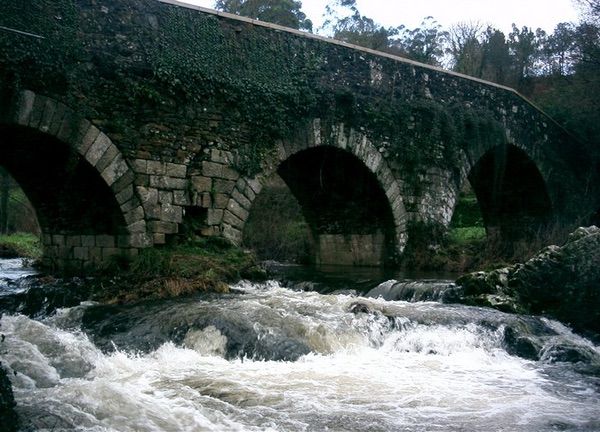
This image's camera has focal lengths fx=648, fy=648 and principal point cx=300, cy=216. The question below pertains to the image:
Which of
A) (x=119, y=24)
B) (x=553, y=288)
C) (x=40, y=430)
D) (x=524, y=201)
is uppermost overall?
(x=119, y=24)

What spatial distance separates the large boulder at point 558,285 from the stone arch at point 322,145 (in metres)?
3.89

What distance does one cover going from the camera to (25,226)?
26.5 meters

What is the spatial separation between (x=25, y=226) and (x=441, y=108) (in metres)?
19.2

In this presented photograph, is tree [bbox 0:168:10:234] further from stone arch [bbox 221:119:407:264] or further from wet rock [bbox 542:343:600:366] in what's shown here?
wet rock [bbox 542:343:600:366]

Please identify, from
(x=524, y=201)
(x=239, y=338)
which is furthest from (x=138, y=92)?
(x=524, y=201)

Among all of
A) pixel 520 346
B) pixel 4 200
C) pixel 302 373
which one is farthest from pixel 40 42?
pixel 4 200

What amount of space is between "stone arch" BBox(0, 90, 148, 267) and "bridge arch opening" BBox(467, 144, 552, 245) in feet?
33.2

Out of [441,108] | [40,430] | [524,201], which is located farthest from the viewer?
[524,201]

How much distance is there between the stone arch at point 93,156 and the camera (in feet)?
28.3

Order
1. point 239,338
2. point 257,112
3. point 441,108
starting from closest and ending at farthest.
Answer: point 239,338, point 257,112, point 441,108

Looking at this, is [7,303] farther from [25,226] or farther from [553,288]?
[25,226]

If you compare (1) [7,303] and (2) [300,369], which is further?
(1) [7,303]

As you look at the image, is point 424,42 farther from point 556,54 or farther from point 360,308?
point 360,308

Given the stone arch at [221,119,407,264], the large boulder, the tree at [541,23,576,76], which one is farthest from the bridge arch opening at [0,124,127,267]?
the tree at [541,23,576,76]
